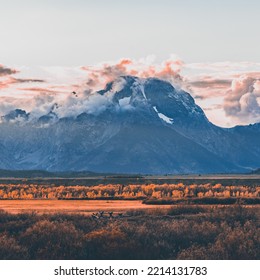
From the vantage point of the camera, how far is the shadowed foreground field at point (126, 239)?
48.8 meters

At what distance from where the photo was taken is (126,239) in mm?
50156

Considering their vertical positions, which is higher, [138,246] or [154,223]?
[154,223]

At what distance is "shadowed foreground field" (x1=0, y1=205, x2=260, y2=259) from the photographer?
48750mm

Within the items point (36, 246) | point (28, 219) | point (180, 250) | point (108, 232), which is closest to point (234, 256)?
point (180, 250)

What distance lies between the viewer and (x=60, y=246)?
49.4 meters

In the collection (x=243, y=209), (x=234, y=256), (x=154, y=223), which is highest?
(x=243, y=209)

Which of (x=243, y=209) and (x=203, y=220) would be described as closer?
(x=203, y=220)

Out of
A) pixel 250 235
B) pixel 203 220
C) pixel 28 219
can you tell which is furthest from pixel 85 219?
pixel 250 235

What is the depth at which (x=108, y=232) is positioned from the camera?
1976 inches
